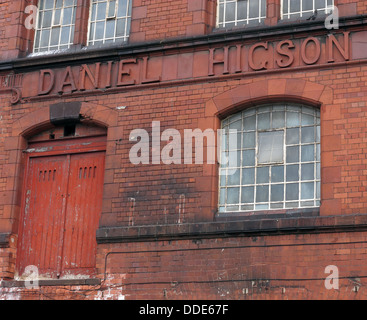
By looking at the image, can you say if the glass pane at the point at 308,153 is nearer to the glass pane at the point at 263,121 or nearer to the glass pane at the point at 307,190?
the glass pane at the point at 307,190

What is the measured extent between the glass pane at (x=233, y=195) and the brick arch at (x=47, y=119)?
2.79 meters

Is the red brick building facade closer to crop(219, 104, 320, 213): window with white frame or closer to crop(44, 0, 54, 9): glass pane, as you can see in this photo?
crop(219, 104, 320, 213): window with white frame

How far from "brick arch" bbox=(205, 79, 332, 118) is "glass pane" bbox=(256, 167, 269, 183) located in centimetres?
130

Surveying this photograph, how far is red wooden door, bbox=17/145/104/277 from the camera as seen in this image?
1662 cm

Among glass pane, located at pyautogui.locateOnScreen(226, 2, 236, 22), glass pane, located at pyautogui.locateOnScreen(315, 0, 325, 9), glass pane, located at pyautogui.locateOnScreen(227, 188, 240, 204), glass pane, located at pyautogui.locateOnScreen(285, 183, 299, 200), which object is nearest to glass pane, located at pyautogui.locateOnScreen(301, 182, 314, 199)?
glass pane, located at pyautogui.locateOnScreen(285, 183, 299, 200)

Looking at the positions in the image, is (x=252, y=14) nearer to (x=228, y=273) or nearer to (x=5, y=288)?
(x=228, y=273)

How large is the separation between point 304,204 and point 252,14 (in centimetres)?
412

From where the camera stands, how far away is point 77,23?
59.3ft

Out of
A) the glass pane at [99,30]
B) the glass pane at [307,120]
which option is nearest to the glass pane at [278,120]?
the glass pane at [307,120]

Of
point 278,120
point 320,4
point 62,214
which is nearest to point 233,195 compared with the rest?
point 278,120

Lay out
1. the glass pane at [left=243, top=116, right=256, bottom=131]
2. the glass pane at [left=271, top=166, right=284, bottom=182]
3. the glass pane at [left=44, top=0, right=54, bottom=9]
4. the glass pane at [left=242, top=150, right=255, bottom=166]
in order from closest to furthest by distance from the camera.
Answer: the glass pane at [left=271, top=166, right=284, bottom=182] < the glass pane at [left=242, top=150, right=255, bottom=166] < the glass pane at [left=243, top=116, right=256, bottom=131] < the glass pane at [left=44, top=0, right=54, bottom=9]

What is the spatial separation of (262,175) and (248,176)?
275 mm

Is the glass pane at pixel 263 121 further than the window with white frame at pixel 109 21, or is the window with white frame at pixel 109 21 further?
the window with white frame at pixel 109 21

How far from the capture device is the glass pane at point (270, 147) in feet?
51.4
